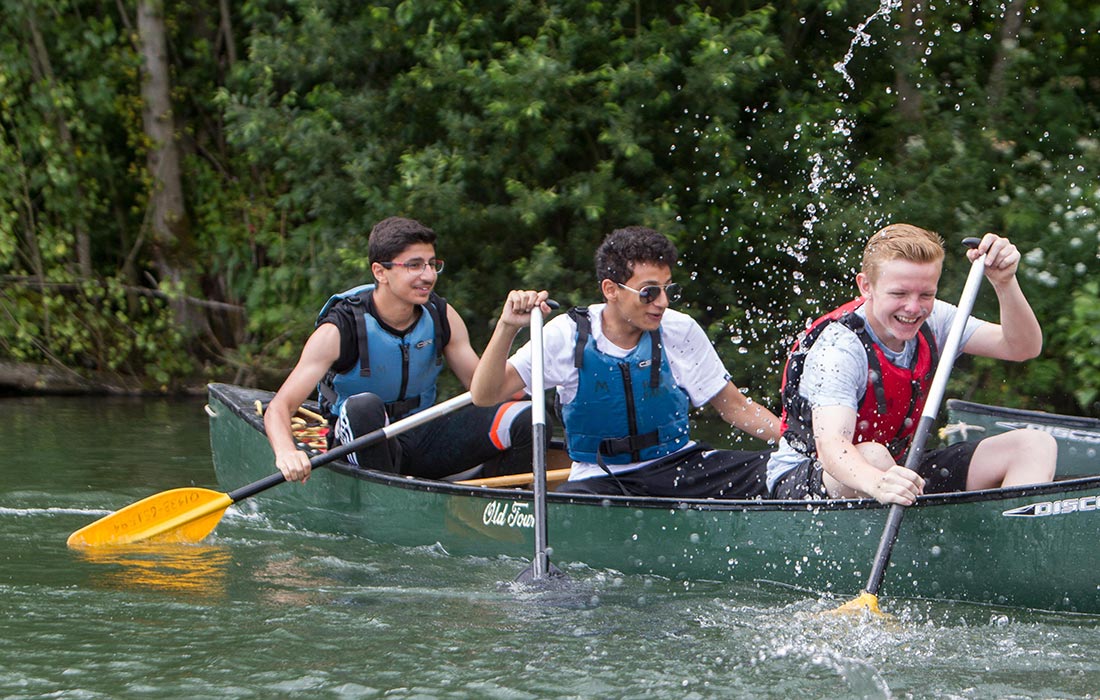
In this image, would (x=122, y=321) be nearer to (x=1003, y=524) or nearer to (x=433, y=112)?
(x=433, y=112)

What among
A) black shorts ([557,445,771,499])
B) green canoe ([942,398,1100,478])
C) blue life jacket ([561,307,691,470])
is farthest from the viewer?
green canoe ([942,398,1100,478])

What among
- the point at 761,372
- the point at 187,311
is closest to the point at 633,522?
the point at 761,372

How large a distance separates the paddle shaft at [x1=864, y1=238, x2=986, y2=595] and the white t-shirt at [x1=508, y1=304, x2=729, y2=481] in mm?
803

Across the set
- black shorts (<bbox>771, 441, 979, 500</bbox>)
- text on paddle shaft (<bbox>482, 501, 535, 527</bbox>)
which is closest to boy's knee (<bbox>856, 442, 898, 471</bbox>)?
black shorts (<bbox>771, 441, 979, 500</bbox>)

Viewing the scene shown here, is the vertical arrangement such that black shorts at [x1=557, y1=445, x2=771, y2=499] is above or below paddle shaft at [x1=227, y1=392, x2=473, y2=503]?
below

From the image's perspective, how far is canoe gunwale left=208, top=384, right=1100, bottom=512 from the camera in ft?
12.5

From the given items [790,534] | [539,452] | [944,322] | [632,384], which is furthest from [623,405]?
[944,322]

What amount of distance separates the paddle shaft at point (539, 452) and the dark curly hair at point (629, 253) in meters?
0.27

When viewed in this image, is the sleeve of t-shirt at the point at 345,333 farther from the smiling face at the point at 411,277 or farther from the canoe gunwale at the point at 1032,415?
the canoe gunwale at the point at 1032,415

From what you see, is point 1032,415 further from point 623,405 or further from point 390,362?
point 390,362

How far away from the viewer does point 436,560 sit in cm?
504

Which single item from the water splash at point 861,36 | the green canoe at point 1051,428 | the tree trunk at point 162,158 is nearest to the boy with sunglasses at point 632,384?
the green canoe at point 1051,428

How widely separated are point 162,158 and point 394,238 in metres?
6.15

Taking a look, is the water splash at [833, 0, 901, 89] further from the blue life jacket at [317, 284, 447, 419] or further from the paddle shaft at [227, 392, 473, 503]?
the paddle shaft at [227, 392, 473, 503]
